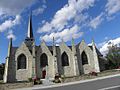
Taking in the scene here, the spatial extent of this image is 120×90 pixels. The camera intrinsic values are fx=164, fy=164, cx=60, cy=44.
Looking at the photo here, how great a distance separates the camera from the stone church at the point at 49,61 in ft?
116

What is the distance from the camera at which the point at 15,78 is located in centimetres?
3512

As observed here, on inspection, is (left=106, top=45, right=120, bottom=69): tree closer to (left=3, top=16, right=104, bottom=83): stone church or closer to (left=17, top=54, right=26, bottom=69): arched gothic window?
(left=3, top=16, right=104, bottom=83): stone church

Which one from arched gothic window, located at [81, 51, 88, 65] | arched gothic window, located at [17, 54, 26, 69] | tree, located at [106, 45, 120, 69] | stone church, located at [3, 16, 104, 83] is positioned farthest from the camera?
tree, located at [106, 45, 120, 69]

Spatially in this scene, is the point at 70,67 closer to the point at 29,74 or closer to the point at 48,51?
the point at 48,51

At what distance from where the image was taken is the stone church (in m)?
35.5

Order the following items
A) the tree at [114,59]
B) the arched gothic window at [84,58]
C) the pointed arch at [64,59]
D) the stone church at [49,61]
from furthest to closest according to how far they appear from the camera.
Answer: the tree at [114,59] → the arched gothic window at [84,58] → the pointed arch at [64,59] → the stone church at [49,61]

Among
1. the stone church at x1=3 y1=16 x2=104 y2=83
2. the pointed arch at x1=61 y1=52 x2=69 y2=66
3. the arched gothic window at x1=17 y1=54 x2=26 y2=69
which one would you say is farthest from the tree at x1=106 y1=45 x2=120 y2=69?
the arched gothic window at x1=17 y1=54 x2=26 y2=69

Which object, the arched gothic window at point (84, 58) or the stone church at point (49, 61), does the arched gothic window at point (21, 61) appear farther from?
the arched gothic window at point (84, 58)

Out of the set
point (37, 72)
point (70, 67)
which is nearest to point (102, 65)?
point (70, 67)

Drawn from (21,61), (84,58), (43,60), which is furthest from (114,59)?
(21,61)

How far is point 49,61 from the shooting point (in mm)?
37562

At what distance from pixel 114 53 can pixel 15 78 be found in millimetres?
26865

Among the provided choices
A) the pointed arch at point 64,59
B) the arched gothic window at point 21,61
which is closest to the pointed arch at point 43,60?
the arched gothic window at point 21,61

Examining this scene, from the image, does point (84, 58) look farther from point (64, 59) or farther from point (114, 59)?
point (114, 59)
